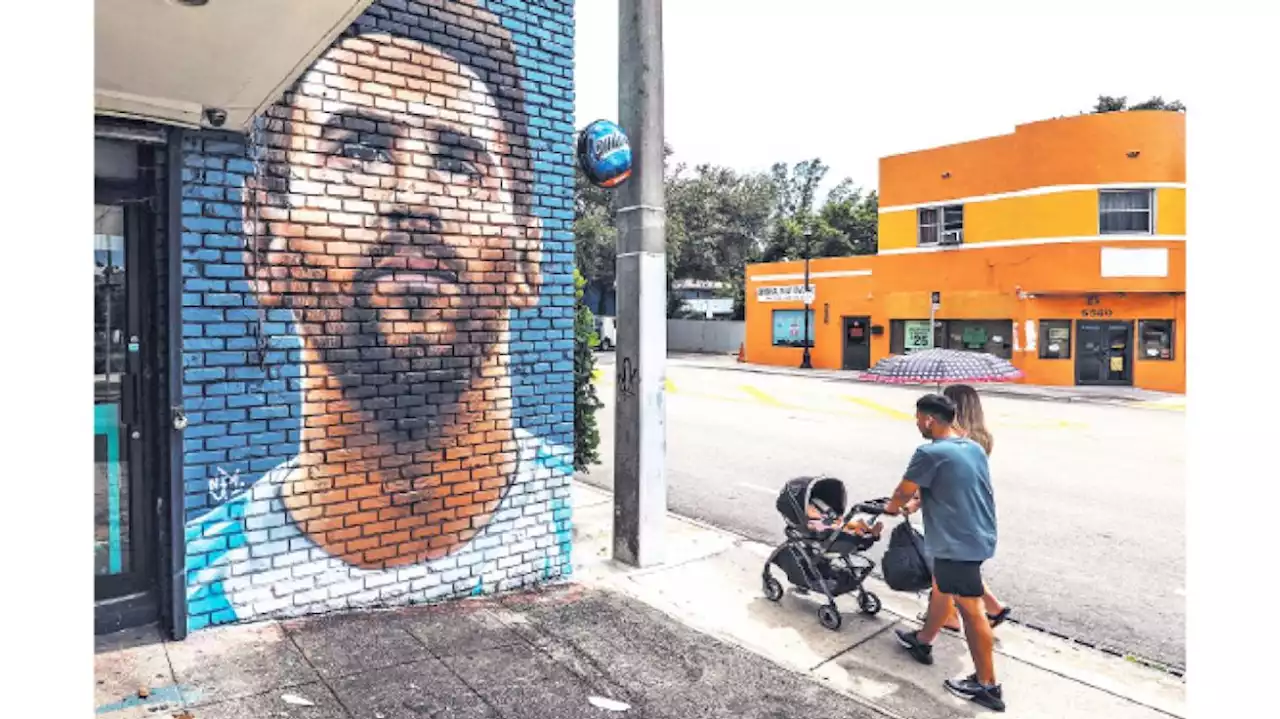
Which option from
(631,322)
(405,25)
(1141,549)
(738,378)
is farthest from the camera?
(738,378)

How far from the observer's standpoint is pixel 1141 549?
751 cm

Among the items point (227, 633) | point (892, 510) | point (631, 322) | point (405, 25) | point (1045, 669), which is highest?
point (405, 25)

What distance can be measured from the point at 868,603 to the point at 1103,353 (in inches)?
878

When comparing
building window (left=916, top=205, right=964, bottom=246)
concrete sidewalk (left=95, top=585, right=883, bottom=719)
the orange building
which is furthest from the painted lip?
building window (left=916, top=205, right=964, bottom=246)

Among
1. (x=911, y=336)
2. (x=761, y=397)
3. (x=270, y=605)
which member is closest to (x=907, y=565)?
(x=270, y=605)

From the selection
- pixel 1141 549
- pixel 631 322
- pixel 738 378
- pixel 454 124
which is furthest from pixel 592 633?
pixel 738 378

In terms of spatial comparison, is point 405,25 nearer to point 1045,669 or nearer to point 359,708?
point 359,708

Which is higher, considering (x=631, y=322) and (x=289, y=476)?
(x=631, y=322)

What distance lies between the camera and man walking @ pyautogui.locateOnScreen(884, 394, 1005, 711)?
4.50 m

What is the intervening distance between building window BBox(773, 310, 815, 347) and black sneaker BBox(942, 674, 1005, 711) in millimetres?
28338

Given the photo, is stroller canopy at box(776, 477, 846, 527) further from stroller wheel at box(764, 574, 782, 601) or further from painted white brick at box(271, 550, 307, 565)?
painted white brick at box(271, 550, 307, 565)

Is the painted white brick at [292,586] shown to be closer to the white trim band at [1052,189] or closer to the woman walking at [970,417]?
the woman walking at [970,417]

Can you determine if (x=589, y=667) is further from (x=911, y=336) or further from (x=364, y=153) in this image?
(x=911, y=336)

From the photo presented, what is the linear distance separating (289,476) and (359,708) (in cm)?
153
